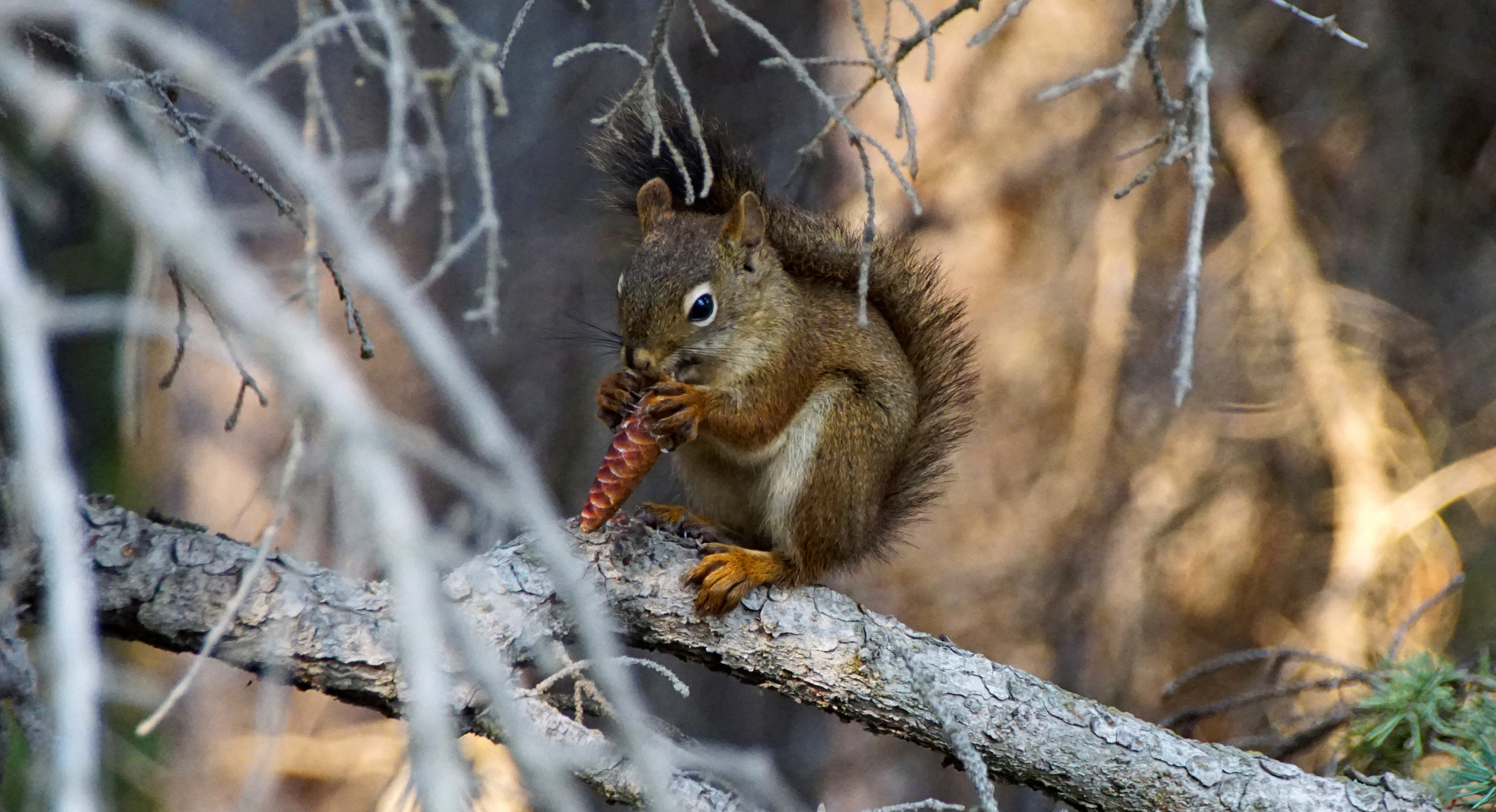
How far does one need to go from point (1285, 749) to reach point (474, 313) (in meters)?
1.70

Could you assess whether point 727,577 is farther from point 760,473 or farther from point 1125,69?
point 1125,69

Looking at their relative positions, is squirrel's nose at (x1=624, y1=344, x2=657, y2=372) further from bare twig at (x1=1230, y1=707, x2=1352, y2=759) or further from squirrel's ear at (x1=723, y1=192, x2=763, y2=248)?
bare twig at (x1=1230, y1=707, x2=1352, y2=759)

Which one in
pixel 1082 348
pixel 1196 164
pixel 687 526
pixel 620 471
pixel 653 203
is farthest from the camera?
pixel 1082 348

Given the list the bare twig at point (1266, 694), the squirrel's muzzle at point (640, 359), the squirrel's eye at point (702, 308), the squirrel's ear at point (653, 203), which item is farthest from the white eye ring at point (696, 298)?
the bare twig at point (1266, 694)

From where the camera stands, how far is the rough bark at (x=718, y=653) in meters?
1.35

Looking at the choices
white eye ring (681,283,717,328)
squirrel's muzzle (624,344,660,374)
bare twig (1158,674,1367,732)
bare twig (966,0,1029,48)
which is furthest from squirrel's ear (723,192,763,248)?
bare twig (1158,674,1367,732)

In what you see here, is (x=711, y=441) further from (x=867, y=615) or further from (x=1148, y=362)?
(x=1148, y=362)

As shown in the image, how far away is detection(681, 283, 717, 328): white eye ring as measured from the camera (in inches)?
75.3

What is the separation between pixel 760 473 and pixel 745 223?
1.47ft

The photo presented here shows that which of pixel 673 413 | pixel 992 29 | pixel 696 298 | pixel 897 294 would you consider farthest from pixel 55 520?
pixel 897 294

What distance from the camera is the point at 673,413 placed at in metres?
1.74

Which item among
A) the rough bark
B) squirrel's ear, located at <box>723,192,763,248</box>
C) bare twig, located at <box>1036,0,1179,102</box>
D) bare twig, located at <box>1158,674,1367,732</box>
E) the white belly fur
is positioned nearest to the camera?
bare twig, located at <box>1036,0,1179,102</box>

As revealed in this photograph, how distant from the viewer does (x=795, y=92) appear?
294cm

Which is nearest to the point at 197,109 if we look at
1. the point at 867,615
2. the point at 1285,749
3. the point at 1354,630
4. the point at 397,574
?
the point at 867,615
